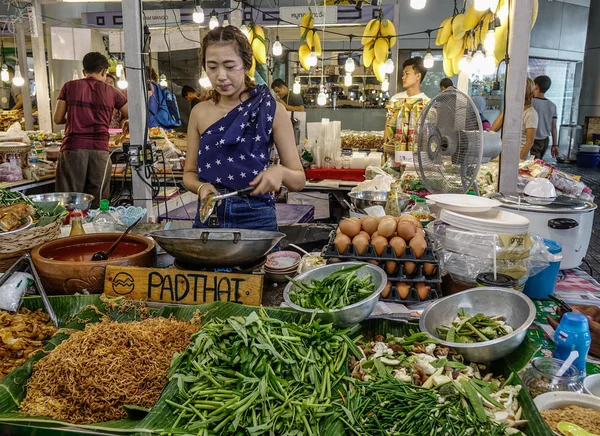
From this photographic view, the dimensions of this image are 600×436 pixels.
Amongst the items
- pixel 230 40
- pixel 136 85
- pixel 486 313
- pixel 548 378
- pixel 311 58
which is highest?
pixel 311 58

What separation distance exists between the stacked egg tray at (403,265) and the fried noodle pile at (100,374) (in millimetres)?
818

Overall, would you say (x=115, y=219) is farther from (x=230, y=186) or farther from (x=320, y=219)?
(x=320, y=219)

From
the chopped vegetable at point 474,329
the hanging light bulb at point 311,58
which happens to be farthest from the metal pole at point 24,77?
the chopped vegetable at point 474,329

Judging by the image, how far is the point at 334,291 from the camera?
164 cm

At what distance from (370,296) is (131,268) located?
3.01 feet

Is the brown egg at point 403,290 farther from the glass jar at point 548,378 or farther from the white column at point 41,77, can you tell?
the white column at point 41,77

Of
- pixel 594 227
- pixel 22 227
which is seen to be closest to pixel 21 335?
pixel 22 227

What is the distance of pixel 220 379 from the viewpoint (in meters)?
1.28

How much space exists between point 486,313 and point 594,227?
7582 millimetres

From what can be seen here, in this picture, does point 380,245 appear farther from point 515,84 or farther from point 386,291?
point 515,84

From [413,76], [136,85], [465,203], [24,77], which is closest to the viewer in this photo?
[465,203]

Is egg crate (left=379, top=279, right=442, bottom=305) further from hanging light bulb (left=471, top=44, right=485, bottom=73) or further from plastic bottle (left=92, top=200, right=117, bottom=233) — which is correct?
hanging light bulb (left=471, top=44, right=485, bottom=73)

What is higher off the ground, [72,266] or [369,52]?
[369,52]

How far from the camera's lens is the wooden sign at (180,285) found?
1.79 meters
